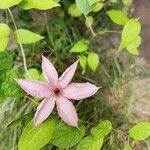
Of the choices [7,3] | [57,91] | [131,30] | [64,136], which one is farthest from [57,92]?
[131,30]

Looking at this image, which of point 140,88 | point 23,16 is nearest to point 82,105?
point 140,88

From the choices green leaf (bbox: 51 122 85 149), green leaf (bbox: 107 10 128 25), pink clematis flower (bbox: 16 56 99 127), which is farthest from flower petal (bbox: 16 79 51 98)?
green leaf (bbox: 107 10 128 25)

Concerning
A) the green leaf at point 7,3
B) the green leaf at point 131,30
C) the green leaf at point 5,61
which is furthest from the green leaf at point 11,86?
the green leaf at point 131,30

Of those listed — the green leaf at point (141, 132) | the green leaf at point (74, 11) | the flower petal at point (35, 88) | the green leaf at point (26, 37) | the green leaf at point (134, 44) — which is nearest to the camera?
the flower petal at point (35, 88)

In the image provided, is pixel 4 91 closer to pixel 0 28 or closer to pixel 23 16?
pixel 0 28

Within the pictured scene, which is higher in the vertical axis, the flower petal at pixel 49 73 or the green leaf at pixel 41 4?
the green leaf at pixel 41 4

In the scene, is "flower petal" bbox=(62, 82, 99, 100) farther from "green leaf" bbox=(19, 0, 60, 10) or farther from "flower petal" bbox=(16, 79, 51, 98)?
"green leaf" bbox=(19, 0, 60, 10)

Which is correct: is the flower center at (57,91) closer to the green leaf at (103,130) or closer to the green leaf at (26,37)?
the green leaf at (103,130)
